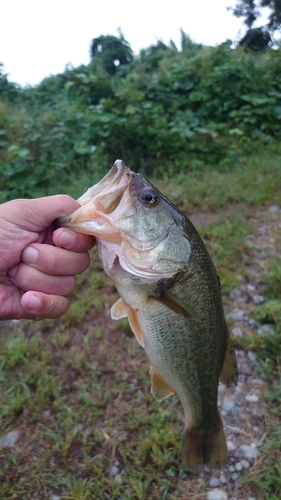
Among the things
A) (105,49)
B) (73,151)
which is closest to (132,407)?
(73,151)

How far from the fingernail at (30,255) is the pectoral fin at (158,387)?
2.46 ft

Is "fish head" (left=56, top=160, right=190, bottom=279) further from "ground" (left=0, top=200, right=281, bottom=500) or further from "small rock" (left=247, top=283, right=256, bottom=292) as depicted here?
"small rock" (left=247, top=283, right=256, bottom=292)

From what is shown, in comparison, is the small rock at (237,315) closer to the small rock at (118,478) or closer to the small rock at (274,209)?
the small rock at (118,478)

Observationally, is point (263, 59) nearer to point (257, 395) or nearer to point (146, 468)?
point (257, 395)

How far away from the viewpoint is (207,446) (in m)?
1.79

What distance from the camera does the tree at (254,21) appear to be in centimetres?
1762

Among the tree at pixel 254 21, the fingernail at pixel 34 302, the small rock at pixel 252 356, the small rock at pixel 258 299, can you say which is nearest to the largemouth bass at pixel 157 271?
the fingernail at pixel 34 302

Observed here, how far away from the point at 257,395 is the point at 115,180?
186cm

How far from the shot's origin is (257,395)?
2.41 m

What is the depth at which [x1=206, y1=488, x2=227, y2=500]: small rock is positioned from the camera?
199 centimetres

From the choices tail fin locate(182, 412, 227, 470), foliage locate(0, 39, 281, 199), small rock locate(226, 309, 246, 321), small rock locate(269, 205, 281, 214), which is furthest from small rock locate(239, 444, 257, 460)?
foliage locate(0, 39, 281, 199)

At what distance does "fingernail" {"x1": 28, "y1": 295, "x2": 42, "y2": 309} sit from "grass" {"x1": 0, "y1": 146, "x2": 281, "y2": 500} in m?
1.14

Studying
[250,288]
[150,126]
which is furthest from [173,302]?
[150,126]

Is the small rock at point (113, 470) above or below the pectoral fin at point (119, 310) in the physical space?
below
